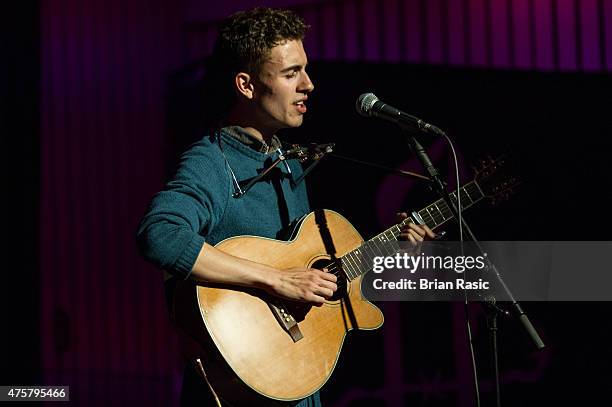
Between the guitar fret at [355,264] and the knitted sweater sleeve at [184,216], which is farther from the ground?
the knitted sweater sleeve at [184,216]

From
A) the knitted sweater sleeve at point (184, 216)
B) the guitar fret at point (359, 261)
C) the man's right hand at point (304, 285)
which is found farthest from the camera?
the guitar fret at point (359, 261)

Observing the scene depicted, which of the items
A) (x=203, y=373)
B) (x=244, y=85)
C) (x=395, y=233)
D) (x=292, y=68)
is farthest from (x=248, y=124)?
(x=203, y=373)

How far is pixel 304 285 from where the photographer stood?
8.18 ft

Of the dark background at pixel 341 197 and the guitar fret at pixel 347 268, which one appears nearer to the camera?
the guitar fret at pixel 347 268

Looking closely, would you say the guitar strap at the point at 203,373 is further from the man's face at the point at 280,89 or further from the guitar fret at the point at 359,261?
the man's face at the point at 280,89

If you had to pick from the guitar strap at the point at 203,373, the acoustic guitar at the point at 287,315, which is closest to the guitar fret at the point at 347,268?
the acoustic guitar at the point at 287,315

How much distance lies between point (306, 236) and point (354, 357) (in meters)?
1.58

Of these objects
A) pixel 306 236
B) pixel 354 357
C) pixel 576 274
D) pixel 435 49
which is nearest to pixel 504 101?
pixel 435 49

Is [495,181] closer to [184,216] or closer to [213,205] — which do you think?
[213,205]

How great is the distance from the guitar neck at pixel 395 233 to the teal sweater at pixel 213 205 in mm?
265

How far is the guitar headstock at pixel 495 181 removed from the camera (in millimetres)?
2811

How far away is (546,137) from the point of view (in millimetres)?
4094

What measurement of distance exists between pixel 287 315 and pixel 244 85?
81 cm

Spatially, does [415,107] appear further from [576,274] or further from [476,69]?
[576,274]
